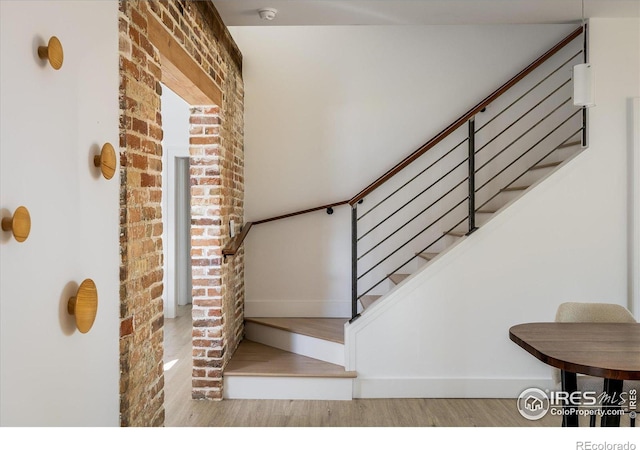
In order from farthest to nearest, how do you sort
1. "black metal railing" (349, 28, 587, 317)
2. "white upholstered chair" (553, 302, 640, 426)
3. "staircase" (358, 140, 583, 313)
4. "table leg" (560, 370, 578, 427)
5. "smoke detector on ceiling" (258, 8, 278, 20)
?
"black metal railing" (349, 28, 587, 317) < "staircase" (358, 140, 583, 313) < "smoke detector on ceiling" (258, 8, 278, 20) < "white upholstered chair" (553, 302, 640, 426) < "table leg" (560, 370, 578, 427)

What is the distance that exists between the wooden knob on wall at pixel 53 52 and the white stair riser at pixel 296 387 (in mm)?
2710

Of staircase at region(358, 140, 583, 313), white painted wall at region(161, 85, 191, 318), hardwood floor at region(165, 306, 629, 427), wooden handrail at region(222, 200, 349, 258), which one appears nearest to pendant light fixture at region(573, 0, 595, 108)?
staircase at region(358, 140, 583, 313)

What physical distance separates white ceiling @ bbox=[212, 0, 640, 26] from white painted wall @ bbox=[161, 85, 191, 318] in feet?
8.40

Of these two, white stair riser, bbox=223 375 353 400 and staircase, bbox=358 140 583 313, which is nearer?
white stair riser, bbox=223 375 353 400

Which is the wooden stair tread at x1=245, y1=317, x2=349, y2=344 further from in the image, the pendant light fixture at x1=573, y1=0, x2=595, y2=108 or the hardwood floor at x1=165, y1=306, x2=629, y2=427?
the pendant light fixture at x1=573, y1=0, x2=595, y2=108

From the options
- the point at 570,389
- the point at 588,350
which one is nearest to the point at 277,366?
the point at 570,389

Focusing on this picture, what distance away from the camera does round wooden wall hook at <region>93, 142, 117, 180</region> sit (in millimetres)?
A: 1606

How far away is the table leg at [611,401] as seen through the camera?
1931 mm

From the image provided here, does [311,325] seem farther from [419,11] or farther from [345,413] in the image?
[419,11]

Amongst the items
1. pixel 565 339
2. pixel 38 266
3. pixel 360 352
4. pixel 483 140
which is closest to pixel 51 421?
pixel 38 266

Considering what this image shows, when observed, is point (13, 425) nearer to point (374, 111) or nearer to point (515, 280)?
point (515, 280)

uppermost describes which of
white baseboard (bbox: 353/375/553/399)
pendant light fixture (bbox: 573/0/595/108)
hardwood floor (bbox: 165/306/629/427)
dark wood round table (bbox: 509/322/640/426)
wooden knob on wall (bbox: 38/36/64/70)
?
pendant light fixture (bbox: 573/0/595/108)

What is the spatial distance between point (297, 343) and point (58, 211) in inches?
115

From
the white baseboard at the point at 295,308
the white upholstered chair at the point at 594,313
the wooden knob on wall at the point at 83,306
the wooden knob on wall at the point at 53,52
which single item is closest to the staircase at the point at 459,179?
the white baseboard at the point at 295,308
